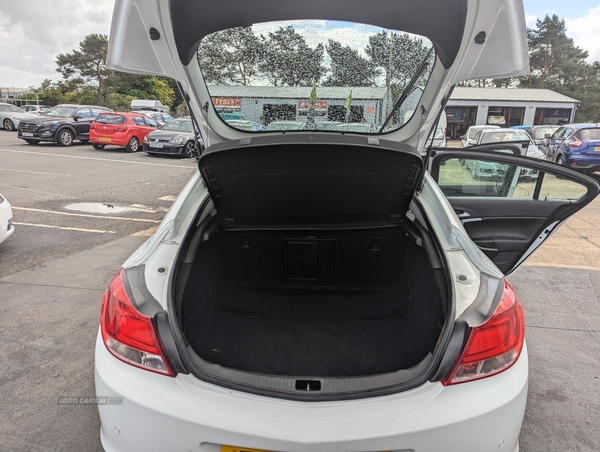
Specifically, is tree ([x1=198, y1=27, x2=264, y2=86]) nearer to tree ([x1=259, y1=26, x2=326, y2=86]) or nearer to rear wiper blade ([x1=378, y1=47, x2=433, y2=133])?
tree ([x1=259, y1=26, x2=326, y2=86])

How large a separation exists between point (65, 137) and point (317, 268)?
16549mm

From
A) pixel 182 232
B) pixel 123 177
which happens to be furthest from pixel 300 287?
pixel 123 177

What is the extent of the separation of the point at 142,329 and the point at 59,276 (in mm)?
3019

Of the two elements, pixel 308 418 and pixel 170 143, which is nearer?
pixel 308 418

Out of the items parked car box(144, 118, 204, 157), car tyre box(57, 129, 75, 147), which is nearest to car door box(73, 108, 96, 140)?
car tyre box(57, 129, 75, 147)

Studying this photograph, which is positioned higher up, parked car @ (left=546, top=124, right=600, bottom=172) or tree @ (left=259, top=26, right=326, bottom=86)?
tree @ (left=259, top=26, right=326, bottom=86)

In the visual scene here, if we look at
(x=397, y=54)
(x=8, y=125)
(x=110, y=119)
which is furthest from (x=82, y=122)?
(x=397, y=54)

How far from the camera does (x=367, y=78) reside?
7.26 ft

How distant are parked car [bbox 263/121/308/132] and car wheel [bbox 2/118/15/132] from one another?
2419cm

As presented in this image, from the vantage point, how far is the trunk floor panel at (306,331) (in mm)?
1967

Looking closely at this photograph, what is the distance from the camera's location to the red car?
14805 mm

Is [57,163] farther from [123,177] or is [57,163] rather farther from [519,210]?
[519,210]

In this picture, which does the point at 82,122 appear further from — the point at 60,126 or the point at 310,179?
the point at 310,179

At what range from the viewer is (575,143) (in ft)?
39.1
